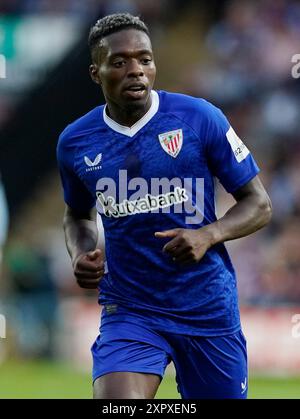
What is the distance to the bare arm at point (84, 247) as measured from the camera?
17.2 ft

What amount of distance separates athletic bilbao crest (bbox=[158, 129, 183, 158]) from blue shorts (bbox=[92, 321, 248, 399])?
3.18 feet

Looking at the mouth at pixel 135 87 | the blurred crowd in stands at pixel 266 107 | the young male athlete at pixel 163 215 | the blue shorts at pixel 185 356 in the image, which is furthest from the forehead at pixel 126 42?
the blurred crowd in stands at pixel 266 107

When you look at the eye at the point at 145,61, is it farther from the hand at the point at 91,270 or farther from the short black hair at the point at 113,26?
the hand at the point at 91,270

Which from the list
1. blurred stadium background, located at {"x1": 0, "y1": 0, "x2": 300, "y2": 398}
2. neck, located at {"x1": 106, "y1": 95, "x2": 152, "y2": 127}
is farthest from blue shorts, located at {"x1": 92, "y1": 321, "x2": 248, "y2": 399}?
blurred stadium background, located at {"x1": 0, "y1": 0, "x2": 300, "y2": 398}

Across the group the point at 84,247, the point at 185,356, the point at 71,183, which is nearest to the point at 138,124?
the point at 71,183

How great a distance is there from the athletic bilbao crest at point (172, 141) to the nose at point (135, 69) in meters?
0.37

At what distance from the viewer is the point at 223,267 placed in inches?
223

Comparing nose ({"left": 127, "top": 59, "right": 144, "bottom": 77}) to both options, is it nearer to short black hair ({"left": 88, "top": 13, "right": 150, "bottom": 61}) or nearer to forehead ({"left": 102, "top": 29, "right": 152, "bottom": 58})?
forehead ({"left": 102, "top": 29, "right": 152, "bottom": 58})

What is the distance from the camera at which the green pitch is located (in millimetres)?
11352

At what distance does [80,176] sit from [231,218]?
0.95m

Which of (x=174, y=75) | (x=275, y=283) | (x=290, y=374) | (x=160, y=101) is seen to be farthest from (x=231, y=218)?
(x=174, y=75)

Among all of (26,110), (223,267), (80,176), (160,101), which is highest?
(26,110)

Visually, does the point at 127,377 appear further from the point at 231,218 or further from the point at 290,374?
the point at 290,374

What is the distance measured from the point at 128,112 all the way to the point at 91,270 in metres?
0.95
